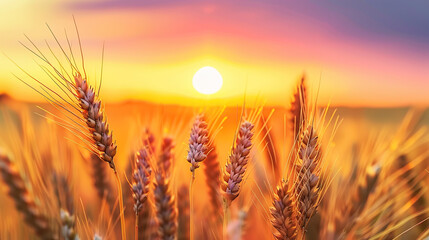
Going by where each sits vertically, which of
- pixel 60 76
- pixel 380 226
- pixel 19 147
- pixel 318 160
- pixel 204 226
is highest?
pixel 60 76

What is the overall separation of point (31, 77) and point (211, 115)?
0.47 meters

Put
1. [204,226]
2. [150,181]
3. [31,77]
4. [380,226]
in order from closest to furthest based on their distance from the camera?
[31,77]
[150,181]
[380,226]
[204,226]

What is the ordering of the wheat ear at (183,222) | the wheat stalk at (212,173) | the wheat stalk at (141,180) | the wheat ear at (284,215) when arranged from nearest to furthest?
the wheat ear at (284,215) < the wheat stalk at (141,180) < the wheat stalk at (212,173) < the wheat ear at (183,222)

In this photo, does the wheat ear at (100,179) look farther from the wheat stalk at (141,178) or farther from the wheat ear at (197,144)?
the wheat ear at (197,144)

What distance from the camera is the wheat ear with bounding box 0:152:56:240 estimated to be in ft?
3.76

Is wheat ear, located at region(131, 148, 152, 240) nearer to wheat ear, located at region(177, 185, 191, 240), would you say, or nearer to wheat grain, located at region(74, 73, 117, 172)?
wheat grain, located at region(74, 73, 117, 172)

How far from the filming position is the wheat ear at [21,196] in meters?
1.15

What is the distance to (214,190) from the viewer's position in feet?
4.82

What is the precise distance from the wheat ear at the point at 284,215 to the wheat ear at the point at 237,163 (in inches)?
3.6

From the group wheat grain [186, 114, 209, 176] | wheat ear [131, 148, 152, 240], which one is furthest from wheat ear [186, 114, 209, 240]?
wheat ear [131, 148, 152, 240]

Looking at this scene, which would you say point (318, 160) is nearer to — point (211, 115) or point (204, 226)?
point (211, 115)

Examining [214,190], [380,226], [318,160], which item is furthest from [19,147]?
[380,226]

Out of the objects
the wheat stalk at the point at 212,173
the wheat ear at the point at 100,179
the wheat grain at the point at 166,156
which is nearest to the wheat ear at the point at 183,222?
the wheat stalk at the point at 212,173

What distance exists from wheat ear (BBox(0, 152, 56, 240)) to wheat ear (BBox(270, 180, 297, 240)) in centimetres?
53
